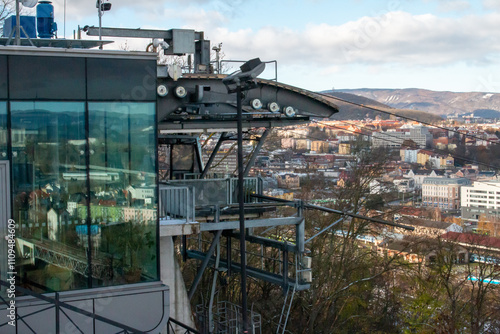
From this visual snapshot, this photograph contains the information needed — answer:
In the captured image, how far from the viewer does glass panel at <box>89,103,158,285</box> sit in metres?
12.9

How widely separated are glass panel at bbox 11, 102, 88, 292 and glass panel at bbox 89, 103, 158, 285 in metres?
0.33

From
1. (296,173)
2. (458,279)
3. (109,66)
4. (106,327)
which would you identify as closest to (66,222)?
(106,327)

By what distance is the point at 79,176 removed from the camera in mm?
12766

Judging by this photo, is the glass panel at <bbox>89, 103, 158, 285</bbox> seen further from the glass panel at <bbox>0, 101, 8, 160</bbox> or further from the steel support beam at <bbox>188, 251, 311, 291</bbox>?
the steel support beam at <bbox>188, 251, 311, 291</bbox>

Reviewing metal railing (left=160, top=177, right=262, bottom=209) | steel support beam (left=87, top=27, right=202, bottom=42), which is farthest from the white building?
steel support beam (left=87, top=27, right=202, bottom=42)

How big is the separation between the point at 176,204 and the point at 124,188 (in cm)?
308

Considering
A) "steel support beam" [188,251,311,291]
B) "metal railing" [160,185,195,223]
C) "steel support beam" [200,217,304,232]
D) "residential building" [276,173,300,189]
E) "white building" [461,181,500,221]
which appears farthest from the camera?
"white building" [461,181,500,221]

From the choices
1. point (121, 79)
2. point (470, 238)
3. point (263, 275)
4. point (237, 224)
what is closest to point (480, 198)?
point (470, 238)

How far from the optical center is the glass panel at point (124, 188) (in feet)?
42.4

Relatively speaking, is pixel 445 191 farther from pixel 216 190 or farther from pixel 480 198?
pixel 216 190

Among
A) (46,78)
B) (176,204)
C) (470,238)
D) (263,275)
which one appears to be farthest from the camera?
(470,238)

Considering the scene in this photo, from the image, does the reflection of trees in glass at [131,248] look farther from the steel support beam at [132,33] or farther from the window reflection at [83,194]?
the steel support beam at [132,33]

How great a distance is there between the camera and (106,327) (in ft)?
42.0

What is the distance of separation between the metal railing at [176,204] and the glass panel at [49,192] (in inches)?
129
